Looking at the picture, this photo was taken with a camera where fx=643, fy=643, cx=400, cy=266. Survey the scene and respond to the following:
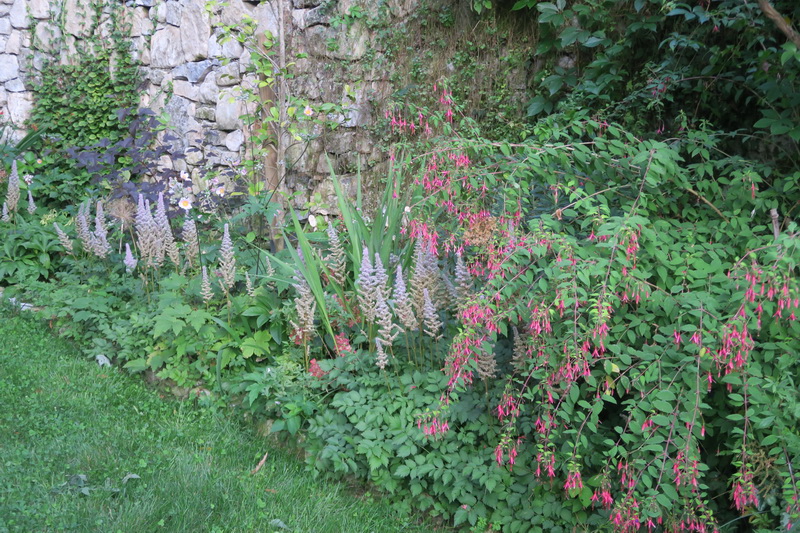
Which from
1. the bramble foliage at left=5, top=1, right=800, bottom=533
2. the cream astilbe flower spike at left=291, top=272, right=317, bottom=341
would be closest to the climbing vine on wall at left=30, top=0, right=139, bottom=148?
the bramble foliage at left=5, top=1, right=800, bottom=533

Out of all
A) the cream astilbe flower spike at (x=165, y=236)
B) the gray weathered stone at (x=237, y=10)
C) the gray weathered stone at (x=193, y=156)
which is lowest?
the gray weathered stone at (x=193, y=156)

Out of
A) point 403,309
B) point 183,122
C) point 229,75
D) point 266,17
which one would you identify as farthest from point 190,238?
point 183,122

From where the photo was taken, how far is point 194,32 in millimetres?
6176

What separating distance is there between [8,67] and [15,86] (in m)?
0.23

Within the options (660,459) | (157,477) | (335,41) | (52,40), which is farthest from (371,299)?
(52,40)

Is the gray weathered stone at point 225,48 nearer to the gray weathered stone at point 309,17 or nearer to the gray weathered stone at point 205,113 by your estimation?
the gray weathered stone at point 205,113

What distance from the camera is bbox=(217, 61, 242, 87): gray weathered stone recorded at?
19.2 ft

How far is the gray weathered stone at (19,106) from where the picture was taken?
7379mm

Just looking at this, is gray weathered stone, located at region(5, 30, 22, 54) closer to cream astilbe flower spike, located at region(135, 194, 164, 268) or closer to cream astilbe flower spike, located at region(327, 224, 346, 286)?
cream astilbe flower spike, located at region(135, 194, 164, 268)

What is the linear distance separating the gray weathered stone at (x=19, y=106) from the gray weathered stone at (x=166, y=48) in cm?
187

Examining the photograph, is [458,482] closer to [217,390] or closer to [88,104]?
[217,390]

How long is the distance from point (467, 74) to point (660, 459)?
3.45 m

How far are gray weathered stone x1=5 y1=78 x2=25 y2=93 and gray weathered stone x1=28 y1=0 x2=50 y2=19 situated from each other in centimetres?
75

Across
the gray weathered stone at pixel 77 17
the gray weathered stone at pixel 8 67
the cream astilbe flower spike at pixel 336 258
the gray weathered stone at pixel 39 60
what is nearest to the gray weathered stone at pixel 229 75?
the gray weathered stone at pixel 77 17
